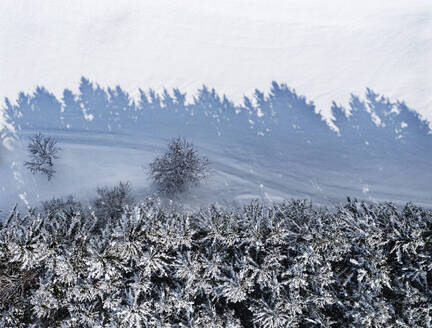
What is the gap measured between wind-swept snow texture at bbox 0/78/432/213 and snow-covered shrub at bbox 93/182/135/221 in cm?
60

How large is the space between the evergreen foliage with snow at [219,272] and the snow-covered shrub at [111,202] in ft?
8.83

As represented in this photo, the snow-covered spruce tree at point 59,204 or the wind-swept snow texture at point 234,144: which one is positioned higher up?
the wind-swept snow texture at point 234,144

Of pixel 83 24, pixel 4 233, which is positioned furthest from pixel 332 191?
pixel 83 24

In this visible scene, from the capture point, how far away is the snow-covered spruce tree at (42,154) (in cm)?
1207

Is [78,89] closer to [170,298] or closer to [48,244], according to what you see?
[48,244]

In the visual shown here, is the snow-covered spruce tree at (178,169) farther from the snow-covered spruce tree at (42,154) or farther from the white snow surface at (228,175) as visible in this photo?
the snow-covered spruce tree at (42,154)

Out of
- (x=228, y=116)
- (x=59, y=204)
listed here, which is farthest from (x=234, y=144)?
(x=59, y=204)

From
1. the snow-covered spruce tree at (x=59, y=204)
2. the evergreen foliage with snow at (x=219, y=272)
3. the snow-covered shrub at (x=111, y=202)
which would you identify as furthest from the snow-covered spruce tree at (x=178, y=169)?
the evergreen foliage with snow at (x=219, y=272)

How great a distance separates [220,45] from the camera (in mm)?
13289

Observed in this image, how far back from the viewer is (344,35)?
516 inches

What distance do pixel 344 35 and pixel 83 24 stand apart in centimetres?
1221

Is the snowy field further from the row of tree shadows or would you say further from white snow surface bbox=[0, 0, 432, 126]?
the row of tree shadows

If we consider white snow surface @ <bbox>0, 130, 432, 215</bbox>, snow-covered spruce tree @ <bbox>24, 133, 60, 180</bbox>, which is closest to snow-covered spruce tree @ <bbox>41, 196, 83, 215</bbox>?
white snow surface @ <bbox>0, 130, 432, 215</bbox>

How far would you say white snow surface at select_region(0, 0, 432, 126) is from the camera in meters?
12.9
